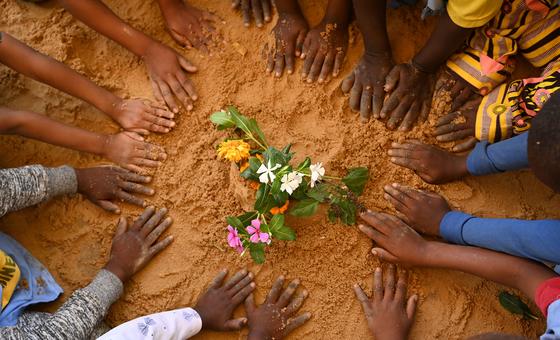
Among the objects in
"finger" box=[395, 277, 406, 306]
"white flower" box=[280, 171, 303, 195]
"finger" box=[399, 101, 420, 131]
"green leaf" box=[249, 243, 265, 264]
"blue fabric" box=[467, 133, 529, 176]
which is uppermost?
"finger" box=[399, 101, 420, 131]

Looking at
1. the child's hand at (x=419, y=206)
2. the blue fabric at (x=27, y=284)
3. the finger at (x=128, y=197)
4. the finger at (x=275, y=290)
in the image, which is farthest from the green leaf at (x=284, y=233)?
the blue fabric at (x=27, y=284)

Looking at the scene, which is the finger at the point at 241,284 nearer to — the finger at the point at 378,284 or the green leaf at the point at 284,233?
the green leaf at the point at 284,233

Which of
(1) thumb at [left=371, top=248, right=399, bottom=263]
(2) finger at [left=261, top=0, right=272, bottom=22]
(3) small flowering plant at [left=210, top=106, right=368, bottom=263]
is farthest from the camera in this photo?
(2) finger at [left=261, top=0, right=272, bottom=22]

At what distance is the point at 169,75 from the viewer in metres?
2.56

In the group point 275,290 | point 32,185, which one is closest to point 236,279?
point 275,290

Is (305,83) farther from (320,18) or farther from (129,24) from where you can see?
(129,24)

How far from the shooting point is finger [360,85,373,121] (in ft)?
7.94

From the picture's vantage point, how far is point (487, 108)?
91.4 inches

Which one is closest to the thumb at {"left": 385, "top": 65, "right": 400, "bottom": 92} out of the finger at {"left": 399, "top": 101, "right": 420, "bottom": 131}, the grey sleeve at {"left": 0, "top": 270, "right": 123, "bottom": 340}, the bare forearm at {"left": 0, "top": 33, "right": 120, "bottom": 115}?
the finger at {"left": 399, "top": 101, "right": 420, "bottom": 131}

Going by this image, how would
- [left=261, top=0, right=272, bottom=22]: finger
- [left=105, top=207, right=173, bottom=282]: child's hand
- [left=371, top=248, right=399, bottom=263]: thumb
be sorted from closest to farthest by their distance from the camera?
[left=371, top=248, right=399, bottom=263]: thumb < [left=105, top=207, right=173, bottom=282]: child's hand < [left=261, top=0, right=272, bottom=22]: finger

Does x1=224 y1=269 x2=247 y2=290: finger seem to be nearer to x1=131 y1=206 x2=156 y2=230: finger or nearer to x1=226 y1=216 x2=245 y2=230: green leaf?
x1=226 y1=216 x2=245 y2=230: green leaf

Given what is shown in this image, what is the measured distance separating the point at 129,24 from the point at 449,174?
163 cm

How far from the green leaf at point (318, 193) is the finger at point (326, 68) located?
0.57 metres

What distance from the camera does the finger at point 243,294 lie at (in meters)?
2.32
